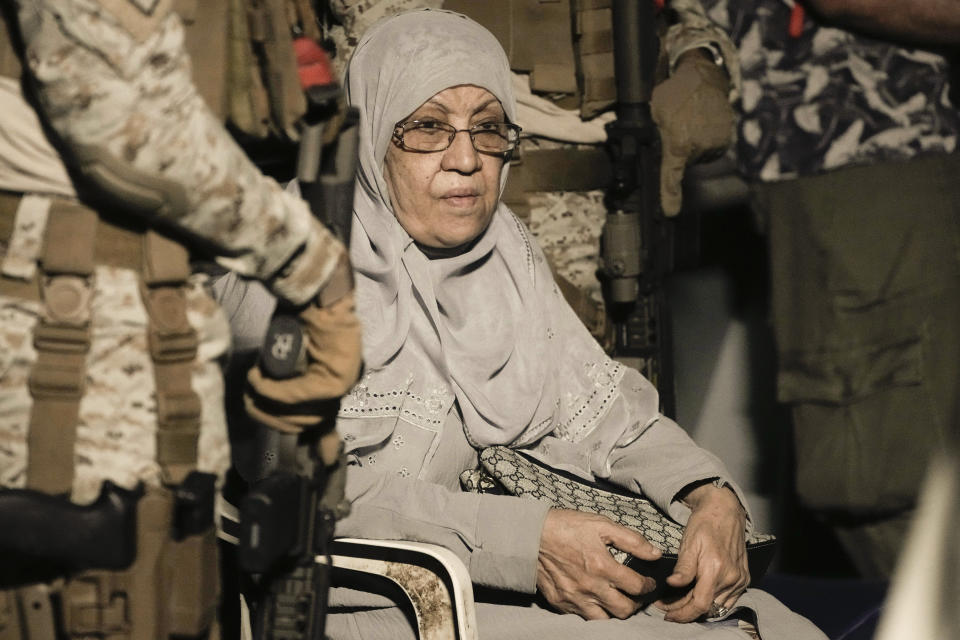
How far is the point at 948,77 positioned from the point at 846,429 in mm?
867

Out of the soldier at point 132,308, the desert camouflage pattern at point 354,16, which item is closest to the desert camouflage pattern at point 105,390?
the soldier at point 132,308

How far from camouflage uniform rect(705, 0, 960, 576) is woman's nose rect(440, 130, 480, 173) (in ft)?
3.66

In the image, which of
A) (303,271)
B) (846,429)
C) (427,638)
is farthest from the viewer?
(846,429)

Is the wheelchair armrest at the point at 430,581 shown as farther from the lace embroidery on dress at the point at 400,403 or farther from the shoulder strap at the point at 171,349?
the shoulder strap at the point at 171,349

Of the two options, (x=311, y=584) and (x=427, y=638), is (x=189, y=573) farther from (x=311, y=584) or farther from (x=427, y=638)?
(x=427, y=638)

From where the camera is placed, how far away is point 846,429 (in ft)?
8.98

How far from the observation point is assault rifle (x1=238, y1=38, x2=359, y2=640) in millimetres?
1350

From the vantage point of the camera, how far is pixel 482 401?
1.89m

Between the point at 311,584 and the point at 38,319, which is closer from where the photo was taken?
the point at 38,319

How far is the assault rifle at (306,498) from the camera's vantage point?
1.35 metres

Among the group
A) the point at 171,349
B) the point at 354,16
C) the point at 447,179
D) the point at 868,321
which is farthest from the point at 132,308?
the point at 868,321

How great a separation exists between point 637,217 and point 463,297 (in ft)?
2.95

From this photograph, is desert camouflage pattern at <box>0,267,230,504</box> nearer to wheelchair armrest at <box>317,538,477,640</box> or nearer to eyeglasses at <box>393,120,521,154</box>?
wheelchair armrest at <box>317,538,477,640</box>

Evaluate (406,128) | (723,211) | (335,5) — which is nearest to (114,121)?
(406,128)
